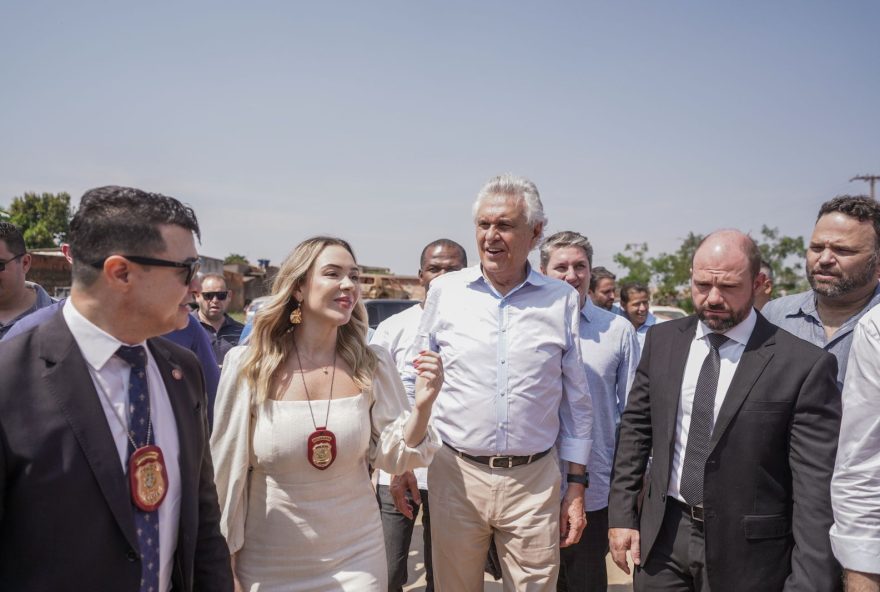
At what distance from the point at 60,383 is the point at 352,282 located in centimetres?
142

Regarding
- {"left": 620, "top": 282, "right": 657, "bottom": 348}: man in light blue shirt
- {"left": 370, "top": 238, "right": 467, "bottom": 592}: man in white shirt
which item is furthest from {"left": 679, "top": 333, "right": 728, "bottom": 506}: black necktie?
{"left": 620, "top": 282, "right": 657, "bottom": 348}: man in light blue shirt

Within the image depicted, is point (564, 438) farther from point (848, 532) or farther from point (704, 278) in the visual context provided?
point (848, 532)

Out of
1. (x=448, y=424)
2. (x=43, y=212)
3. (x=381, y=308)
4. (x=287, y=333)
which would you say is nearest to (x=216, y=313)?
(x=287, y=333)

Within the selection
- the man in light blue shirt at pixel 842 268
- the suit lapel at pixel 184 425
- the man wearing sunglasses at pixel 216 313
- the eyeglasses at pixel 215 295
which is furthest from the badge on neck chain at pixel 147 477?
the eyeglasses at pixel 215 295

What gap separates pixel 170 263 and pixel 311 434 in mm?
1064

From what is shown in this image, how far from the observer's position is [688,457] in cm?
263

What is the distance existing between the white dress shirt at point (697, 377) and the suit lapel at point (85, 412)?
2.16 metres

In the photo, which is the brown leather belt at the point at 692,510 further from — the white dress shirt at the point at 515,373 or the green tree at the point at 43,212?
the green tree at the point at 43,212

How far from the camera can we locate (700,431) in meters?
2.62

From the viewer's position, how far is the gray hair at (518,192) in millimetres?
3164

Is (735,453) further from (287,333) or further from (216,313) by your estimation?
(216,313)

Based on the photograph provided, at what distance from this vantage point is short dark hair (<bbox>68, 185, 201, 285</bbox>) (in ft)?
5.41

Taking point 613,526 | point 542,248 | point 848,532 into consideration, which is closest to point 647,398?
point 613,526

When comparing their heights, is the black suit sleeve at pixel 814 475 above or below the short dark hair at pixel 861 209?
below
